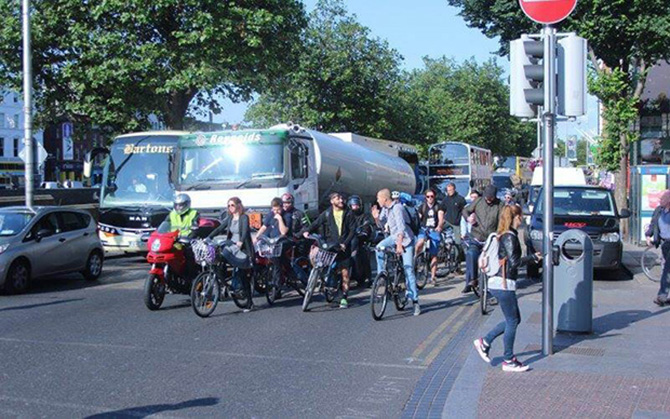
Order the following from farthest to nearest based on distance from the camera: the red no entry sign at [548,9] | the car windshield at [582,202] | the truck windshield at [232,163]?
the car windshield at [582,202] → the truck windshield at [232,163] → the red no entry sign at [548,9]

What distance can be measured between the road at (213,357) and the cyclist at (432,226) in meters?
1.98

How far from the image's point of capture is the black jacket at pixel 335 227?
Answer: 37.5 feet

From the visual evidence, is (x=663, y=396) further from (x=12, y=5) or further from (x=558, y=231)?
(x=12, y=5)

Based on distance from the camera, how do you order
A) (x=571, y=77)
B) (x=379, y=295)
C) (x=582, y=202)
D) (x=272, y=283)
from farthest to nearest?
1. (x=582, y=202)
2. (x=272, y=283)
3. (x=379, y=295)
4. (x=571, y=77)

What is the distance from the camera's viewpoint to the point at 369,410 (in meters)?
6.35

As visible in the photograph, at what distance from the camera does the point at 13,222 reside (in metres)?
13.8

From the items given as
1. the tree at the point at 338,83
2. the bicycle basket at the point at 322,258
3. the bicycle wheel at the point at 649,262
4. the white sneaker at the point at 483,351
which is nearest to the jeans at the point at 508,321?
the white sneaker at the point at 483,351

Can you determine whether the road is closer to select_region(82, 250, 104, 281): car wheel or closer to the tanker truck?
select_region(82, 250, 104, 281): car wheel

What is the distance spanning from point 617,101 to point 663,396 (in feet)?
53.0

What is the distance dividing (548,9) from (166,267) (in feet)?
20.8

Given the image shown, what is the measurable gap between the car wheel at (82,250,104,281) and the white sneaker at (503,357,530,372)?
397 inches

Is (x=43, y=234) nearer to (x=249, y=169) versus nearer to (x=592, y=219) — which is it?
(x=249, y=169)

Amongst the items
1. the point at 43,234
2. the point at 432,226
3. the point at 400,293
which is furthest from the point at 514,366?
the point at 43,234

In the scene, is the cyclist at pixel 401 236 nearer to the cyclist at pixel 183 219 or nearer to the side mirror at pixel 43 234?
the cyclist at pixel 183 219
